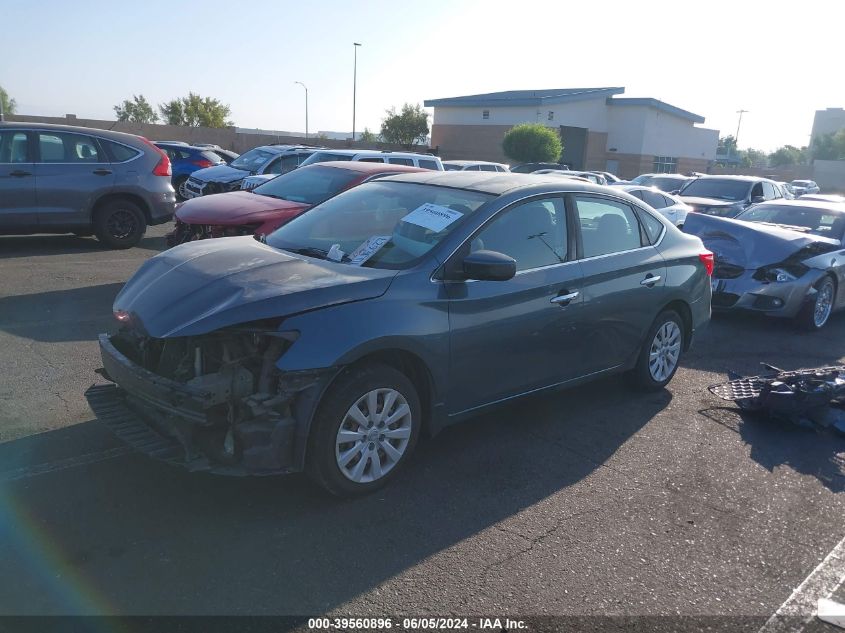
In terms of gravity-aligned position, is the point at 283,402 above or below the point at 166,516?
above

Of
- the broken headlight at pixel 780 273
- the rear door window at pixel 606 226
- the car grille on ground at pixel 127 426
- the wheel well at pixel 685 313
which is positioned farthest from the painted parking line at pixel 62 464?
the broken headlight at pixel 780 273

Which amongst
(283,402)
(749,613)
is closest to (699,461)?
(749,613)

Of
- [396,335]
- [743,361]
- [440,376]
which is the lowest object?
[743,361]

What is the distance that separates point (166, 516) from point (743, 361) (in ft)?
19.6

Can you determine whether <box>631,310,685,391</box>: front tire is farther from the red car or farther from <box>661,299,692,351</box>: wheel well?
the red car

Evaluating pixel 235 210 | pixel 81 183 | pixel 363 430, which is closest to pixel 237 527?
pixel 363 430

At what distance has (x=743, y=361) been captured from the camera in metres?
7.48

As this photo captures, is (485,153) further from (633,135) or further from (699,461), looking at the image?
(699,461)

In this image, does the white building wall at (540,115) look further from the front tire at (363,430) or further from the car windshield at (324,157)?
the front tire at (363,430)

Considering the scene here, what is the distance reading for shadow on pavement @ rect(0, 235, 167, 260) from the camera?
10.6 metres

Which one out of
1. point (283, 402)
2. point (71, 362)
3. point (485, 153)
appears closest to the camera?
point (283, 402)

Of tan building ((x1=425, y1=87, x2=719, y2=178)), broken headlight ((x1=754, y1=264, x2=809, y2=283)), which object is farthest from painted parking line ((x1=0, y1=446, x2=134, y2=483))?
tan building ((x1=425, y1=87, x2=719, y2=178))

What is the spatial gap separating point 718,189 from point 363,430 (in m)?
16.3

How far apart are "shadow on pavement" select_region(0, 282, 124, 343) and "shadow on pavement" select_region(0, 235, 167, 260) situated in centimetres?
266
